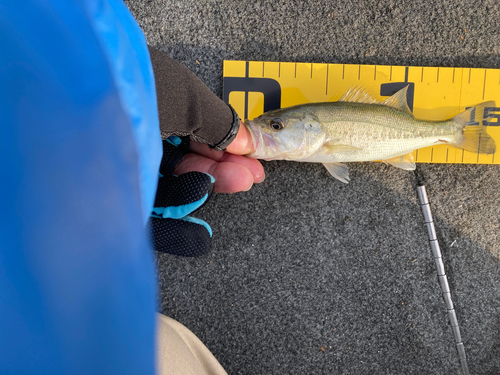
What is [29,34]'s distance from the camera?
541mm

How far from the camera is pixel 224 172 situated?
1.56 metres

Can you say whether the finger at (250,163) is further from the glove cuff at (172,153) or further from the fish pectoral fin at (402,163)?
the fish pectoral fin at (402,163)

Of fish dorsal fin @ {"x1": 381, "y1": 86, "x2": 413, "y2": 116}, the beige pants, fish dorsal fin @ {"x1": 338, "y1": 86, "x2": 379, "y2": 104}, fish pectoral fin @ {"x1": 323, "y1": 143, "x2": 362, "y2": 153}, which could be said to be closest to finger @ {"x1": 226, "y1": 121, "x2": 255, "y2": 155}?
fish pectoral fin @ {"x1": 323, "y1": 143, "x2": 362, "y2": 153}

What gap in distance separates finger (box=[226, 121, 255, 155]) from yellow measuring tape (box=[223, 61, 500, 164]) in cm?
23

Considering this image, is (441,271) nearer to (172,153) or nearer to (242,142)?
(242,142)

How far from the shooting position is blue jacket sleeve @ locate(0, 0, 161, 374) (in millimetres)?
479

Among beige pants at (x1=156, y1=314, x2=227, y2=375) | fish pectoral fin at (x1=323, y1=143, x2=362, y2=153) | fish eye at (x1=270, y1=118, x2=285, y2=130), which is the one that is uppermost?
fish eye at (x1=270, y1=118, x2=285, y2=130)

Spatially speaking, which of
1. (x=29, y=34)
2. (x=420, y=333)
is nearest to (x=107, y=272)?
(x=29, y=34)

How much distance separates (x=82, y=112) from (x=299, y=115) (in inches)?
44.4

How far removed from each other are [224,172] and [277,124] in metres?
0.35

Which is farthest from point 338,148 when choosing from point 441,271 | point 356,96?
point 441,271

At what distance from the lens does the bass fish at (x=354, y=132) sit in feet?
4.96

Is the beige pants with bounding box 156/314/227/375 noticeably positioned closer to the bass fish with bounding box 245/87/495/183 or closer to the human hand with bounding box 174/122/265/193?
the human hand with bounding box 174/122/265/193

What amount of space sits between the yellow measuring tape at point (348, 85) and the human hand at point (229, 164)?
10.3 inches
